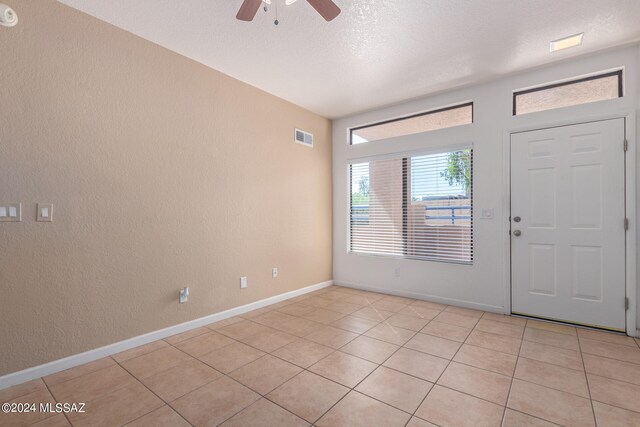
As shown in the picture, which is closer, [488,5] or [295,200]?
[488,5]

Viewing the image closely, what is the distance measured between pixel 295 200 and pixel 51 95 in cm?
283

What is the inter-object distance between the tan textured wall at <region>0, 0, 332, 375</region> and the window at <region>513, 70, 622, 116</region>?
126 inches

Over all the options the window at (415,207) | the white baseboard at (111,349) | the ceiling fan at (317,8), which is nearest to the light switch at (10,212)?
the white baseboard at (111,349)

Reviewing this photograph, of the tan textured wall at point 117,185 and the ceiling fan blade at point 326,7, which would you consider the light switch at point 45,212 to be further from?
the ceiling fan blade at point 326,7

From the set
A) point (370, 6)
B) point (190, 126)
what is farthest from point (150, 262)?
point (370, 6)

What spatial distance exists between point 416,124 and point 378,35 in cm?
188

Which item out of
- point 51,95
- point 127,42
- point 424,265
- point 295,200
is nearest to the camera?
point 51,95

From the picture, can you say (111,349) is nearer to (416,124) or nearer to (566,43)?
(416,124)

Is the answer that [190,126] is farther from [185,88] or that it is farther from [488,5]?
[488,5]

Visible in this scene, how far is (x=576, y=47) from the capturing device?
9.38 feet

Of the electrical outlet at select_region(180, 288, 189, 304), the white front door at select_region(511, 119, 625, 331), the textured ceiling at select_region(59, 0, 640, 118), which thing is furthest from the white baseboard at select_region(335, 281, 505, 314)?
the textured ceiling at select_region(59, 0, 640, 118)

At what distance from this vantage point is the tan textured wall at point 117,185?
2.12 m

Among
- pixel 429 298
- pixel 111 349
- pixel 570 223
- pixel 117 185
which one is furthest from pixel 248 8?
pixel 429 298

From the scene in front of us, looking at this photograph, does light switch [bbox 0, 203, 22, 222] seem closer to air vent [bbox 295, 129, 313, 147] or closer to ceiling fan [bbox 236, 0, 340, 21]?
ceiling fan [bbox 236, 0, 340, 21]
